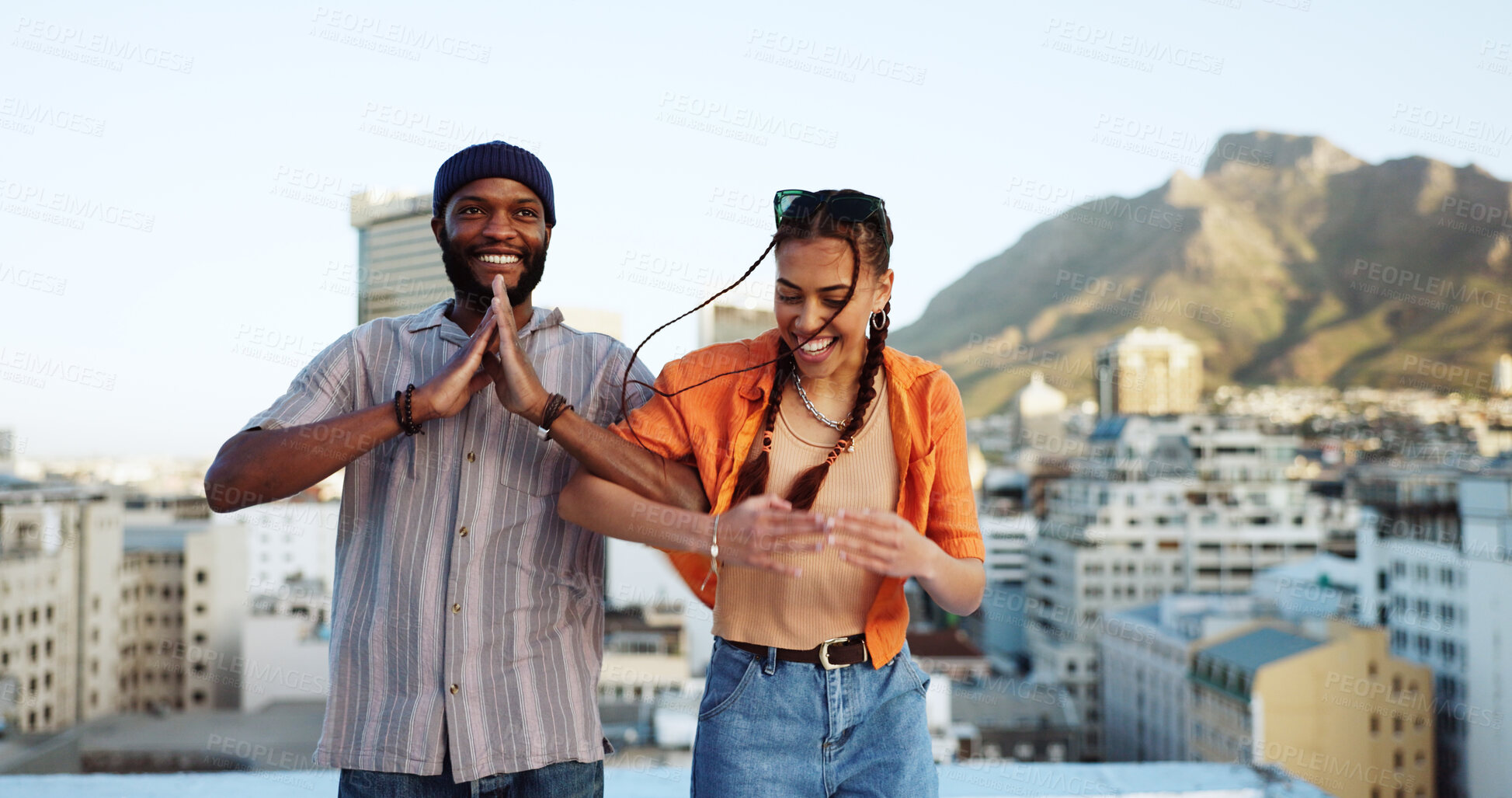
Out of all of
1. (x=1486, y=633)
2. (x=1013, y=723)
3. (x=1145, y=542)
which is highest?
(x=1145, y=542)

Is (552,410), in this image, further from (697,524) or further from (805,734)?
(805,734)

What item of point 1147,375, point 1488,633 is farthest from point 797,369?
point 1147,375

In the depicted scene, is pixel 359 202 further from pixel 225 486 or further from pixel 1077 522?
pixel 1077 522

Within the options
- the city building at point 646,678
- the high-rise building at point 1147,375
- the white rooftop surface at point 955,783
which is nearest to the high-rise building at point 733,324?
the city building at point 646,678

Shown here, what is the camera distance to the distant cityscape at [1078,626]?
1797 cm

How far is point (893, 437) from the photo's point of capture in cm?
158

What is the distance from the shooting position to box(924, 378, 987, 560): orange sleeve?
1547 millimetres

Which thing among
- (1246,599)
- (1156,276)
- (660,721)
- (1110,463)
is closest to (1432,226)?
(1156,276)

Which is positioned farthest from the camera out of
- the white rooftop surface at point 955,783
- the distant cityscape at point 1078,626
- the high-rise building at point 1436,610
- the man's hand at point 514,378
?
the high-rise building at point 1436,610

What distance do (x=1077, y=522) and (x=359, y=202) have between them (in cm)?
3034

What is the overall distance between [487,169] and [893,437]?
32.0 inches

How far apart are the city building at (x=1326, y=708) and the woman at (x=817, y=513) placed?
17997mm

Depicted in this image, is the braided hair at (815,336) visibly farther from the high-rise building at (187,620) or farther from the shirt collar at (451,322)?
the high-rise building at (187,620)

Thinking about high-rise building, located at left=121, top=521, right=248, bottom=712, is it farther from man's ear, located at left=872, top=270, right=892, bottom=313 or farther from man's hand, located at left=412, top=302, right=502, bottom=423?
man's ear, located at left=872, top=270, right=892, bottom=313
